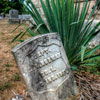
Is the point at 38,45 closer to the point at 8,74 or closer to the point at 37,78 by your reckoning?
the point at 37,78

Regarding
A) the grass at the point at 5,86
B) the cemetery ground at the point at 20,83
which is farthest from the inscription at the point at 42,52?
the grass at the point at 5,86

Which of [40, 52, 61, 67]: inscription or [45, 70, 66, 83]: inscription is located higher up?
[40, 52, 61, 67]: inscription

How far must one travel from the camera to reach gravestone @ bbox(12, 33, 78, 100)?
1.23 m

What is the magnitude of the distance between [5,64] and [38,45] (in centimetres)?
158

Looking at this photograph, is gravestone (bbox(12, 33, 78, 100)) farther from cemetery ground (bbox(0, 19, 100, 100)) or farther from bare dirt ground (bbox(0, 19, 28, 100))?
bare dirt ground (bbox(0, 19, 28, 100))

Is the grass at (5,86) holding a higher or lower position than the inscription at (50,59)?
lower

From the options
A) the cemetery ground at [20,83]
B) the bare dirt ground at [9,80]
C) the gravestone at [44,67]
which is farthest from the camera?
the bare dirt ground at [9,80]

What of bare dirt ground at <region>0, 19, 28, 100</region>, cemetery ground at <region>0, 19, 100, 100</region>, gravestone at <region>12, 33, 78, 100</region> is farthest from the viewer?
bare dirt ground at <region>0, 19, 28, 100</region>

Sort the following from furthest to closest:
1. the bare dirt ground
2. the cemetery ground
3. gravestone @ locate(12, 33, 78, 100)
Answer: the bare dirt ground < the cemetery ground < gravestone @ locate(12, 33, 78, 100)

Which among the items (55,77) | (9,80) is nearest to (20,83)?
(9,80)

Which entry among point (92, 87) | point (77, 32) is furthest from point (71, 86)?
point (77, 32)

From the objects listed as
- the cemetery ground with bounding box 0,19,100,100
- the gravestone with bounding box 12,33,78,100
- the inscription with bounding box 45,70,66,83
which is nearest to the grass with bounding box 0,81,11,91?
the cemetery ground with bounding box 0,19,100,100

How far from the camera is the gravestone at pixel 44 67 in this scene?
123cm

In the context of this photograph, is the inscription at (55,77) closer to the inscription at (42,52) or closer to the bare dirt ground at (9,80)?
the inscription at (42,52)
